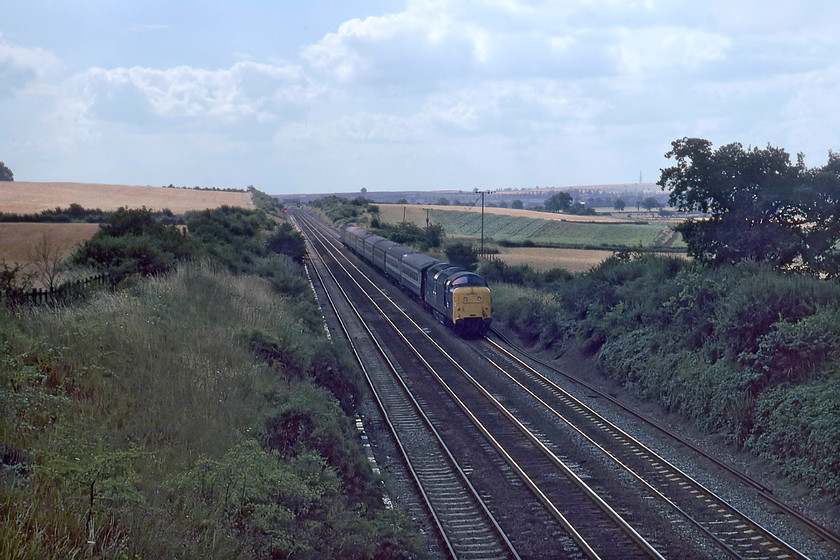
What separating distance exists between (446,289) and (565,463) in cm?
1668

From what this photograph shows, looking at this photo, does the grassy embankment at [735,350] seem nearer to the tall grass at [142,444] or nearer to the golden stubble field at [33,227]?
the tall grass at [142,444]

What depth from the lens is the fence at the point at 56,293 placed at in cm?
1202

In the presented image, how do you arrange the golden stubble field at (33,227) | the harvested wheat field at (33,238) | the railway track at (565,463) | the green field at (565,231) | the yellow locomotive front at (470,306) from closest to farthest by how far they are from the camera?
the railway track at (565,463), the harvested wheat field at (33,238), the golden stubble field at (33,227), the yellow locomotive front at (470,306), the green field at (565,231)

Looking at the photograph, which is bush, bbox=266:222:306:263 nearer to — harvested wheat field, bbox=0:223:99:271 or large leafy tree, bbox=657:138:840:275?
harvested wheat field, bbox=0:223:99:271

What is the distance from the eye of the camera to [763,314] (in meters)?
16.8

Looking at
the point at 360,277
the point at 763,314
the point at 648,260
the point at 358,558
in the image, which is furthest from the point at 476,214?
the point at 358,558

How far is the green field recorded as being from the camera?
7769 cm

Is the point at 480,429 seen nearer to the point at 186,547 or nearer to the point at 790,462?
the point at 790,462

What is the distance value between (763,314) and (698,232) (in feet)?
25.1

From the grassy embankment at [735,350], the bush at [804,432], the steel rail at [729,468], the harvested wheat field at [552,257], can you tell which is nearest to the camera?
the steel rail at [729,468]

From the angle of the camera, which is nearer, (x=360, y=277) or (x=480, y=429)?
(x=480, y=429)

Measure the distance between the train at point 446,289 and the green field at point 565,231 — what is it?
3059 cm

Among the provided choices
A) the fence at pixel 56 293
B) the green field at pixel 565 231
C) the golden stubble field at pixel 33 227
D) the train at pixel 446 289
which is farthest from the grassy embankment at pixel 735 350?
the green field at pixel 565 231

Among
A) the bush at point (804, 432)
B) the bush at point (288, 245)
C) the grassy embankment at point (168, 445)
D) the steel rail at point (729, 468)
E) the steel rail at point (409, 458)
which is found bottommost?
the steel rail at point (409, 458)
